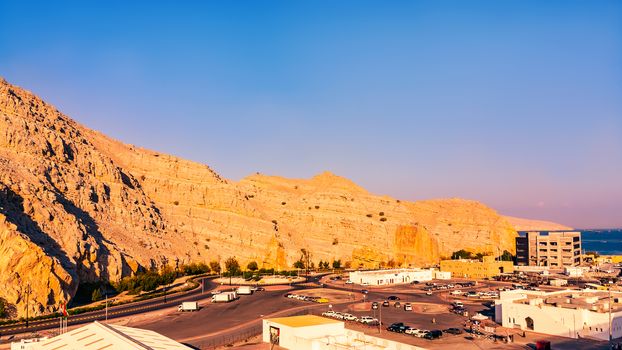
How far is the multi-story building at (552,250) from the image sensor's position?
144875mm

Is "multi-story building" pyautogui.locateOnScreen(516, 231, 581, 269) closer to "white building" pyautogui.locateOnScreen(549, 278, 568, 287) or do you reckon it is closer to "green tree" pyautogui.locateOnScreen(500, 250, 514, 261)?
"green tree" pyautogui.locateOnScreen(500, 250, 514, 261)

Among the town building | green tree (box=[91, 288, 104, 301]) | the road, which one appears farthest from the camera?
the town building

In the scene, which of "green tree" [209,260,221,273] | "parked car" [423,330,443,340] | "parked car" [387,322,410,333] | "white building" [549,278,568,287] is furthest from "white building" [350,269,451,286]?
"parked car" [423,330,443,340]

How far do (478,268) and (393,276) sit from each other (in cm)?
2291

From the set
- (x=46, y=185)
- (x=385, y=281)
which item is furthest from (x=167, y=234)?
(x=385, y=281)

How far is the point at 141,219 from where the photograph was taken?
11350 centimetres

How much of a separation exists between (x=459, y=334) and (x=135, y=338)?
108 ft

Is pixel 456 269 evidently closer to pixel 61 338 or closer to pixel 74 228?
pixel 74 228

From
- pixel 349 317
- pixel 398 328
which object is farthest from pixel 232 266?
pixel 398 328

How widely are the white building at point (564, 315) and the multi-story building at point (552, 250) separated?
86.0 meters

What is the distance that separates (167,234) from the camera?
120 metres

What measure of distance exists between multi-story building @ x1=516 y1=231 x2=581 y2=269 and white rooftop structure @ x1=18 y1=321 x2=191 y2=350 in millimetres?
129481

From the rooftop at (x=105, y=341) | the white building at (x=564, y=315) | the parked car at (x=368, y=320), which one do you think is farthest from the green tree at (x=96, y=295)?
the white building at (x=564, y=315)

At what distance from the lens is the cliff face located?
76125mm
